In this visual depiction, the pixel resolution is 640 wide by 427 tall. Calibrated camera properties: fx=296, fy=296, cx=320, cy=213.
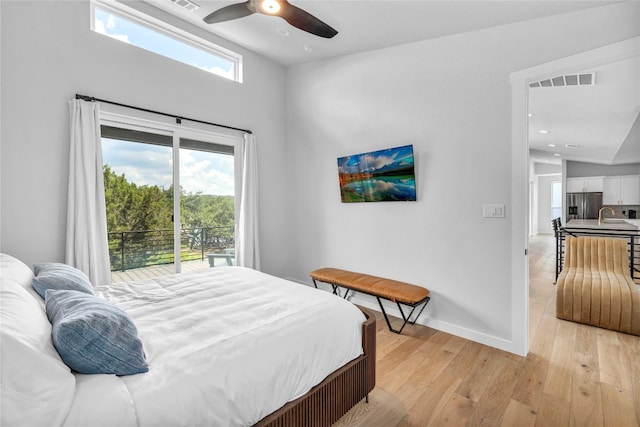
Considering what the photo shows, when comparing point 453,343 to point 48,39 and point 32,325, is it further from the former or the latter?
point 48,39

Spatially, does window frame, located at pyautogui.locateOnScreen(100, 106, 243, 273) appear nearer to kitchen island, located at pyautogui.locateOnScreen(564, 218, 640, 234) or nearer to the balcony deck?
the balcony deck

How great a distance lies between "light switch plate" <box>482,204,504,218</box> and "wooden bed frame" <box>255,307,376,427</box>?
5.06ft

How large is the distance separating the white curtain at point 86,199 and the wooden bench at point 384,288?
2271 millimetres

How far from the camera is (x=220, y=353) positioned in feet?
4.15

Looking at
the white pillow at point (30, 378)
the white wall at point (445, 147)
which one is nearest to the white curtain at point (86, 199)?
the white pillow at point (30, 378)

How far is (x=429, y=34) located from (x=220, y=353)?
3.27m

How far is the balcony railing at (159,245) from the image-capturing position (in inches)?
122

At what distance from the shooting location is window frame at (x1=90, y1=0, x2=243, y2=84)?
292 centimetres

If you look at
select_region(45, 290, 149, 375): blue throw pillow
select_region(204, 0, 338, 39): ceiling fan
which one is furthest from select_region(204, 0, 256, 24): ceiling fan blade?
select_region(45, 290, 149, 375): blue throw pillow

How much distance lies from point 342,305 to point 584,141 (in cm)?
668

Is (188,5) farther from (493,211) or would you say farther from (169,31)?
(493,211)

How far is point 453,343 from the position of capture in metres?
2.76

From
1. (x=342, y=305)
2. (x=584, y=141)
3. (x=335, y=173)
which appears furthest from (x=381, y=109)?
(x=584, y=141)

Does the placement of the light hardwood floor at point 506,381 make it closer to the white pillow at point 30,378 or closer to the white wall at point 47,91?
the white pillow at point 30,378
